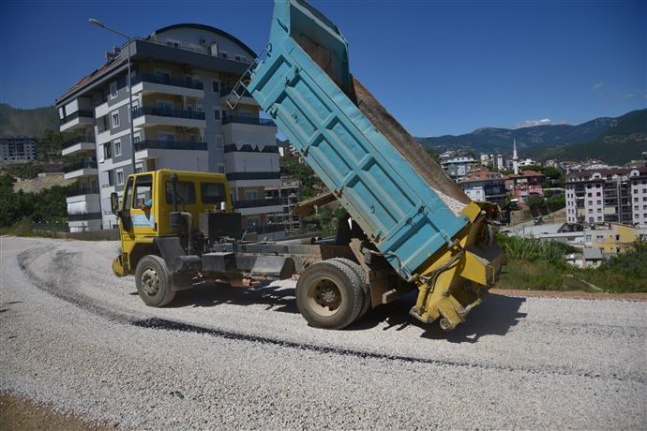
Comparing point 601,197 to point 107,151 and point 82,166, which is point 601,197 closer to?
point 107,151

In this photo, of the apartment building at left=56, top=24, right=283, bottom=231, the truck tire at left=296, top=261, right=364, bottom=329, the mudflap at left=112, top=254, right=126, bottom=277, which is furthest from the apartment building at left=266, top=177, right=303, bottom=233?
the mudflap at left=112, top=254, right=126, bottom=277

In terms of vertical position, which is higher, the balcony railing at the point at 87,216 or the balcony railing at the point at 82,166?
the balcony railing at the point at 82,166

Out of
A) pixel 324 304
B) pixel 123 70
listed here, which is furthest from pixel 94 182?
pixel 324 304

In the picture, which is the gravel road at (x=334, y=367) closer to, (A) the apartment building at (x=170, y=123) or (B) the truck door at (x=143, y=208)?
(B) the truck door at (x=143, y=208)

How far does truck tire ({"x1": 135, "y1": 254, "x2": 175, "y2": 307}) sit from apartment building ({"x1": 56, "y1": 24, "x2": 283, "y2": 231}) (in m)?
24.8

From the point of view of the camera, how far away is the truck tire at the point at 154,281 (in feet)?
27.9

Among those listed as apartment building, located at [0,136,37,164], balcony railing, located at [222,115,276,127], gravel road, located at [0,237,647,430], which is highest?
apartment building, located at [0,136,37,164]

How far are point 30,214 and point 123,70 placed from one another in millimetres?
30495

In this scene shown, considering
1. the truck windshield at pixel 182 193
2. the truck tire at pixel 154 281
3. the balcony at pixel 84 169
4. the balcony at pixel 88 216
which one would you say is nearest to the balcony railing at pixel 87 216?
the balcony at pixel 88 216

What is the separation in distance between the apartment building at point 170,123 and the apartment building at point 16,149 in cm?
13330

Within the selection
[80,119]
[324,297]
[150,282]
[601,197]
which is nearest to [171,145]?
[80,119]

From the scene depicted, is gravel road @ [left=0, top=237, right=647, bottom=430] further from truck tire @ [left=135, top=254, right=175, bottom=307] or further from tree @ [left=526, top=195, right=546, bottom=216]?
tree @ [left=526, top=195, right=546, bottom=216]

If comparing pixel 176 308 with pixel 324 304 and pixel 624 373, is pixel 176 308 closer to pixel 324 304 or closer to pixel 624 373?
pixel 324 304

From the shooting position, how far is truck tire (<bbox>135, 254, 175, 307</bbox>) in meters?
8.49
